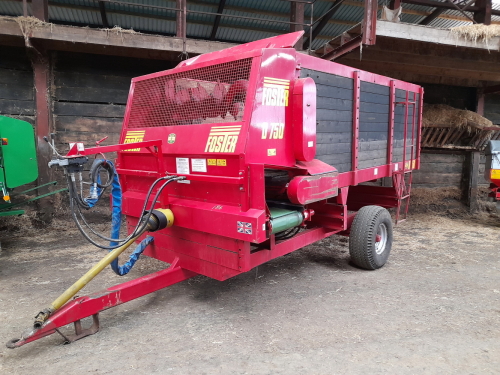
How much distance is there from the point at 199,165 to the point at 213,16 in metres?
8.25

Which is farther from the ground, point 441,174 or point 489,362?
point 441,174

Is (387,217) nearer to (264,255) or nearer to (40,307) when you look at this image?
(264,255)

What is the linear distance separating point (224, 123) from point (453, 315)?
281 centimetres

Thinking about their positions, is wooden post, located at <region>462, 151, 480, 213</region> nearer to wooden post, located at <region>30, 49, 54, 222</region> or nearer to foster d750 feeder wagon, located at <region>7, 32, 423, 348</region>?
foster d750 feeder wagon, located at <region>7, 32, 423, 348</region>

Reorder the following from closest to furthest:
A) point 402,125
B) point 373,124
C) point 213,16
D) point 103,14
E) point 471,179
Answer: point 373,124 < point 402,125 < point 471,179 < point 103,14 < point 213,16

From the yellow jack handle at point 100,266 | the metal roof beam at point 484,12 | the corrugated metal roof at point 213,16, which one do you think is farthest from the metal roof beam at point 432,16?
the yellow jack handle at point 100,266

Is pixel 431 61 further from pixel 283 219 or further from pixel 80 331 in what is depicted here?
pixel 80 331

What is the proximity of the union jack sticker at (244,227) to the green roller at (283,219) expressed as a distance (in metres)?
0.35

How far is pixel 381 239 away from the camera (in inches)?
191

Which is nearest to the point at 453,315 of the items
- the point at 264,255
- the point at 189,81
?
the point at 264,255

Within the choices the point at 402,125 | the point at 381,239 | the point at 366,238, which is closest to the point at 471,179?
the point at 402,125

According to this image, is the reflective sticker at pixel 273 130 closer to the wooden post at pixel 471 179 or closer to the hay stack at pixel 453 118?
the hay stack at pixel 453 118

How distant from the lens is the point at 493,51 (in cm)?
706

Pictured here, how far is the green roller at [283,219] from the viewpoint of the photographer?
3.29 m
